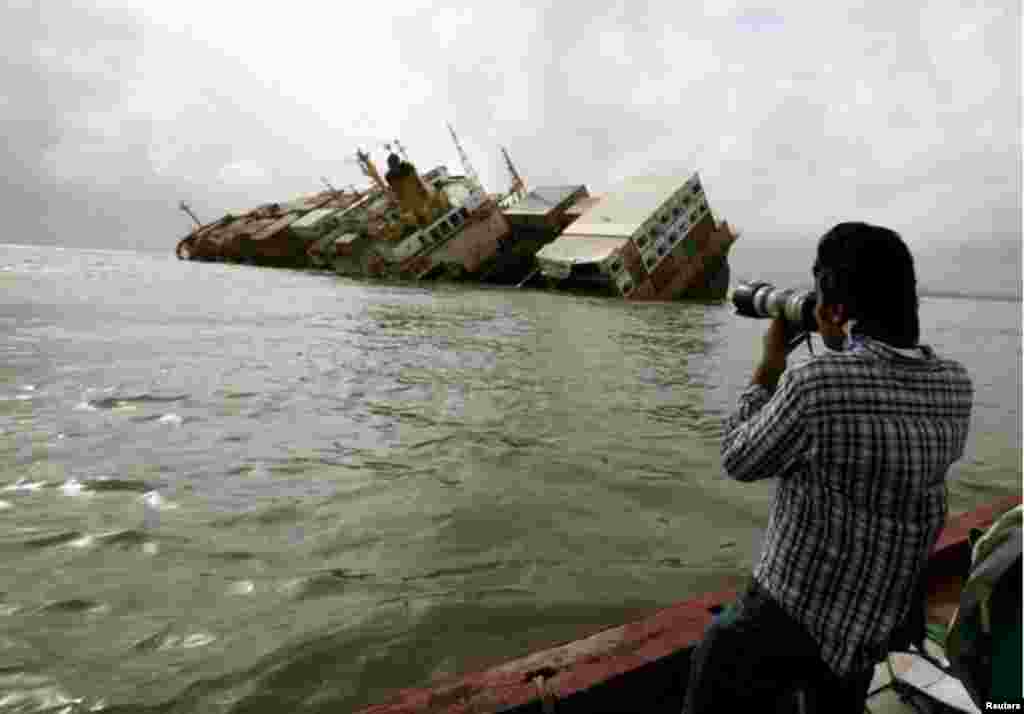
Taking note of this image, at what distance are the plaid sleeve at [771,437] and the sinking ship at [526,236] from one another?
3116cm

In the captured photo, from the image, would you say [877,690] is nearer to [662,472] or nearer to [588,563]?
[588,563]

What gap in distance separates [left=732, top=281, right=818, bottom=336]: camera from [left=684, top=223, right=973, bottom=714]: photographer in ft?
0.22

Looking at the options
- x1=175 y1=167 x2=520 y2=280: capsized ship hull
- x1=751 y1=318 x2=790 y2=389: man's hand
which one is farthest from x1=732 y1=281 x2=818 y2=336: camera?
x1=175 y1=167 x2=520 y2=280: capsized ship hull

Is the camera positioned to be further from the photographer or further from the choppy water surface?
the choppy water surface

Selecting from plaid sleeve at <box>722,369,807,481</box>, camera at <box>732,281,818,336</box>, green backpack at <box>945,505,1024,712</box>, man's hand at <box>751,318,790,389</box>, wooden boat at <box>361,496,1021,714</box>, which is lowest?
wooden boat at <box>361,496,1021,714</box>

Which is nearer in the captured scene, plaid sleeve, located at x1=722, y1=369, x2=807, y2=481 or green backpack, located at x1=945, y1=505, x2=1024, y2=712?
green backpack, located at x1=945, y1=505, x2=1024, y2=712

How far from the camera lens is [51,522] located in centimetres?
508

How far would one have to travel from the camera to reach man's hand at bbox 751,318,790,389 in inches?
82.7

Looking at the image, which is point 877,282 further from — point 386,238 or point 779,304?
point 386,238

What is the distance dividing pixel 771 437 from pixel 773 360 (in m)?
0.34

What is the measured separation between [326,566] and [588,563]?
→ 71.8 inches

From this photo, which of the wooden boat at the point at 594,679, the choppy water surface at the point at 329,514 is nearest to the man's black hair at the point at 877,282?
the wooden boat at the point at 594,679

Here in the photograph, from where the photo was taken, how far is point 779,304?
7.25 feet

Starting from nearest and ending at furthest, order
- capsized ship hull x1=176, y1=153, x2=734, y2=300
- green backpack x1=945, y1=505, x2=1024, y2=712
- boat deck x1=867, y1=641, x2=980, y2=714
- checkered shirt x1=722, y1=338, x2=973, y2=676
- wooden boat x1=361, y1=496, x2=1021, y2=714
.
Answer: green backpack x1=945, y1=505, x2=1024, y2=712
checkered shirt x1=722, y1=338, x2=973, y2=676
wooden boat x1=361, y1=496, x2=1021, y2=714
boat deck x1=867, y1=641, x2=980, y2=714
capsized ship hull x1=176, y1=153, x2=734, y2=300
